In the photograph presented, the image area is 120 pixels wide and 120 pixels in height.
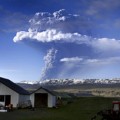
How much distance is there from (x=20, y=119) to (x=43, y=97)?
101 feet

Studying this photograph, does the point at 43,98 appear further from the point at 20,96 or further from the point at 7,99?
the point at 7,99

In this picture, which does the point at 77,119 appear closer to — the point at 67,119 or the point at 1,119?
the point at 67,119

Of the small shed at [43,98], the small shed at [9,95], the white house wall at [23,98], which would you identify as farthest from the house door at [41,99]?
the small shed at [9,95]

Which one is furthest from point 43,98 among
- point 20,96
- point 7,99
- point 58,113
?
point 58,113

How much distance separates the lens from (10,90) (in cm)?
5991

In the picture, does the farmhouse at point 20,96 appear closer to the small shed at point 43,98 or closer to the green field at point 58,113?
the small shed at point 43,98

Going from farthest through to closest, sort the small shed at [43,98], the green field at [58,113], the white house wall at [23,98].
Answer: the small shed at [43,98]
the white house wall at [23,98]
the green field at [58,113]

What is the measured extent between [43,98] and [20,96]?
262 inches

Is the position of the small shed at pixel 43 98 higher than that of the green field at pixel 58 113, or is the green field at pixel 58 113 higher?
the small shed at pixel 43 98

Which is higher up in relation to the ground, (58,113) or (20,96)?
(20,96)

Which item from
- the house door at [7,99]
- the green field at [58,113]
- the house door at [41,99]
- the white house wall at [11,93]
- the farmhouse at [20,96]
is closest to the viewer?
the green field at [58,113]

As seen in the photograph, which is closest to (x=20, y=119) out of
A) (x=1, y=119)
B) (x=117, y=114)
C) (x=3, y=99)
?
(x=1, y=119)

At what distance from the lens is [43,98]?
66.4 metres

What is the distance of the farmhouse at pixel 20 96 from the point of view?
59500mm
